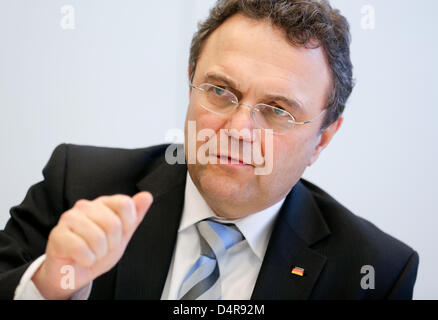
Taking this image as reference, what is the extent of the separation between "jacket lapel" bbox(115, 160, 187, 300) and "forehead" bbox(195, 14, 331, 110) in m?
0.41

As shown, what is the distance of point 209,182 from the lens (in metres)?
1.48

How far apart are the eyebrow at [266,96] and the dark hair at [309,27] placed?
0.18 m

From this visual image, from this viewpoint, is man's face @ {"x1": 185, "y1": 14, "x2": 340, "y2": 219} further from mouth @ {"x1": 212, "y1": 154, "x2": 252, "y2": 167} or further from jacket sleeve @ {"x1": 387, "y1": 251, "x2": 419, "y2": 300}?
jacket sleeve @ {"x1": 387, "y1": 251, "x2": 419, "y2": 300}

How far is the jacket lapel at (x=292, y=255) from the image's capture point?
155 cm

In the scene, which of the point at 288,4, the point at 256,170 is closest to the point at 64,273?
the point at 256,170

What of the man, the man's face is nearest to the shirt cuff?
the man

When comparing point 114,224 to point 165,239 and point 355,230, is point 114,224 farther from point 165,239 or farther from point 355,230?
Result: point 355,230

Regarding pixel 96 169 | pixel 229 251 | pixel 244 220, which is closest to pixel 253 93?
pixel 244 220

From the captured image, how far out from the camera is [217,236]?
5.19ft

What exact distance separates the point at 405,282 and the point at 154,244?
2.91ft

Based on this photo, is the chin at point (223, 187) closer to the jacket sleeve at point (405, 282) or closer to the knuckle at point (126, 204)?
the knuckle at point (126, 204)

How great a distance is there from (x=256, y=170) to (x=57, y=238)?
0.65 metres

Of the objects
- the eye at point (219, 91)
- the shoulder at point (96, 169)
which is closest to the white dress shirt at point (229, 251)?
the shoulder at point (96, 169)
